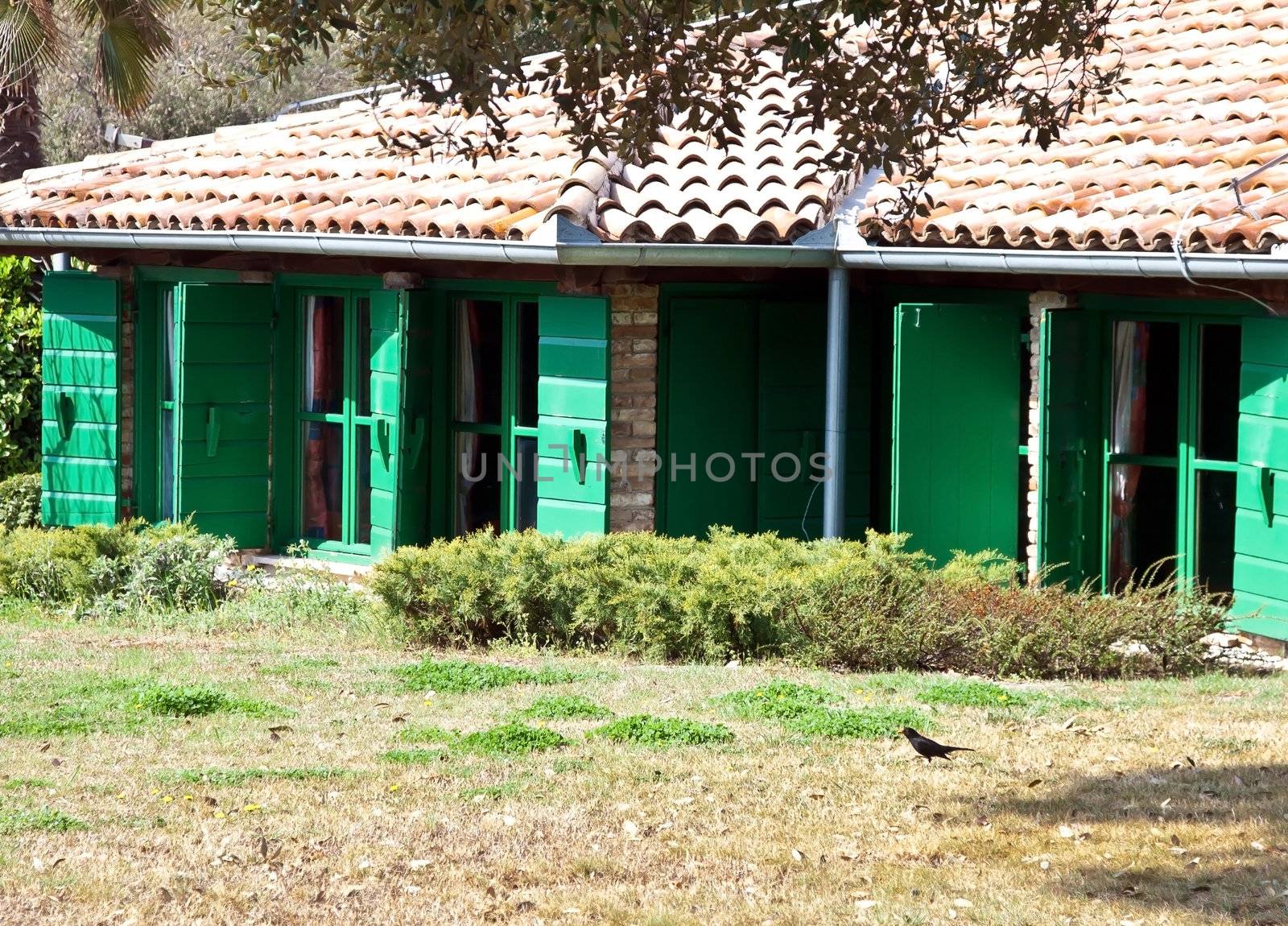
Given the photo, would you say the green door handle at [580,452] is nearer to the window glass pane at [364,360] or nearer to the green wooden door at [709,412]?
the green wooden door at [709,412]

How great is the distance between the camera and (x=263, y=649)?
A: 902 cm

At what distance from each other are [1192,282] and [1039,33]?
2.51 m

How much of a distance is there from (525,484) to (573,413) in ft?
3.06

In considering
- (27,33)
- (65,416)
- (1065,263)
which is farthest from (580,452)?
(27,33)

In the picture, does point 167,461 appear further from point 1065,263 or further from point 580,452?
point 1065,263

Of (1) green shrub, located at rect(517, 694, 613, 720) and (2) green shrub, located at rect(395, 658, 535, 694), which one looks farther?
(2) green shrub, located at rect(395, 658, 535, 694)

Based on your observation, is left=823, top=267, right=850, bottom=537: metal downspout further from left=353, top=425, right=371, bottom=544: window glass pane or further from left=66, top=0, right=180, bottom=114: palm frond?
left=66, top=0, right=180, bottom=114: palm frond

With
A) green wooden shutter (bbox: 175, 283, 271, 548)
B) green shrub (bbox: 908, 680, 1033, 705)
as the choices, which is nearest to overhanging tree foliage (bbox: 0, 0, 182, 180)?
green wooden shutter (bbox: 175, 283, 271, 548)

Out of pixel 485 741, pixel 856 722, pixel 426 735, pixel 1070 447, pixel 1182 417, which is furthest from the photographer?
pixel 1070 447

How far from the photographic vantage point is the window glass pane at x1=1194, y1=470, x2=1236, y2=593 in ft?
30.8

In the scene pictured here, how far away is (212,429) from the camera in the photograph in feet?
37.3

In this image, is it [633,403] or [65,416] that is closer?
[633,403]

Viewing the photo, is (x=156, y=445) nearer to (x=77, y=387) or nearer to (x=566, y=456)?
(x=77, y=387)

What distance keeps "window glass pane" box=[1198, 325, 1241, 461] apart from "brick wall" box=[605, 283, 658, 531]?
10.2 feet
